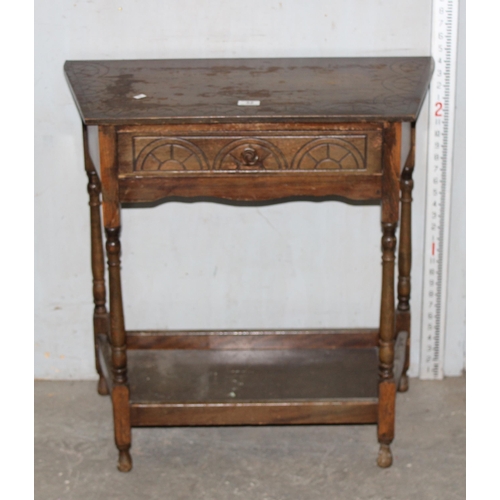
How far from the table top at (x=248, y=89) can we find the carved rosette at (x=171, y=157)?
0.08 metres

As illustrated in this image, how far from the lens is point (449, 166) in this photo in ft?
10.3

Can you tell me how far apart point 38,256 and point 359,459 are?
1412 mm

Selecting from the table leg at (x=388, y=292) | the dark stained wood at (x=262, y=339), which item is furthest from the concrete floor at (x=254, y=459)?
the dark stained wood at (x=262, y=339)

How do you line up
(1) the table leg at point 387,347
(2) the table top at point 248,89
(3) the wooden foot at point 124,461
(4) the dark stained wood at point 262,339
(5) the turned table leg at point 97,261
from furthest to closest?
(4) the dark stained wood at point 262,339 < (5) the turned table leg at point 97,261 < (3) the wooden foot at point 124,461 < (1) the table leg at point 387,347 < (2) the table top at point 248,89

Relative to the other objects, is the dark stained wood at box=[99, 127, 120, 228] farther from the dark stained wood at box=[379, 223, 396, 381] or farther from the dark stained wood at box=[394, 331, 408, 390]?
the dark stained wood at box=[394, 331, 408, 390]

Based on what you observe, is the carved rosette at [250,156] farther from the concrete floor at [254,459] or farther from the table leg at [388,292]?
the concrete floor at [254,459]

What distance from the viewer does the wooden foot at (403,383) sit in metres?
3.27

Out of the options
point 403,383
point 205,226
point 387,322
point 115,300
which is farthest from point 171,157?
point 403,383

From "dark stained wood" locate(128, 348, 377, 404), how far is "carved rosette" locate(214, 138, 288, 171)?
779 mm

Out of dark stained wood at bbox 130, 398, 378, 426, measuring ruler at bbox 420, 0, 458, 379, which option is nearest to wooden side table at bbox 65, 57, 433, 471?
dark stained wood at bbox 130, 398, 378, 426

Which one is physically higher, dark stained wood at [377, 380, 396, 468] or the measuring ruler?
the measuring ruler

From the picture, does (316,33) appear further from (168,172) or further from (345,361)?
(345,361)

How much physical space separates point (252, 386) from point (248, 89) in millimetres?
1028

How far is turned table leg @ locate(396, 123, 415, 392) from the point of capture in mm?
3088
